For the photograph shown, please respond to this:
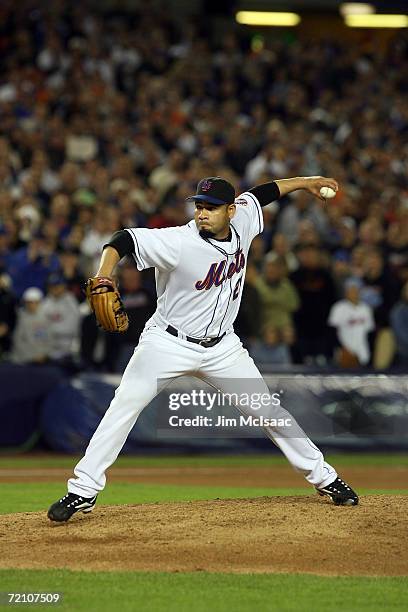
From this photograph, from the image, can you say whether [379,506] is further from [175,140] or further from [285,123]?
[285,123]

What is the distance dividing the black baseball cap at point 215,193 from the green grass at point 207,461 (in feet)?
19.2

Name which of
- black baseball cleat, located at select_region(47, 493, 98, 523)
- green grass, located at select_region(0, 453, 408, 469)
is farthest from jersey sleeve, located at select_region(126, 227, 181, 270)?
green grass, located at select_region(0, 453, 408, 469)

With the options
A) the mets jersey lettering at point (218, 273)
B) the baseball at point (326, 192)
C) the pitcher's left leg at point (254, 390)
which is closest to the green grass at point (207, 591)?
the pitcher's left leg at point (254, 390)

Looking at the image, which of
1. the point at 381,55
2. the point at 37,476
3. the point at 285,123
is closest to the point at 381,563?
the point at 37,476

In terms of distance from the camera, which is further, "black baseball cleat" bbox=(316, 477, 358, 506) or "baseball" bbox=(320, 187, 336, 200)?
"baseball" bbox=(320, 187, 336, 200)

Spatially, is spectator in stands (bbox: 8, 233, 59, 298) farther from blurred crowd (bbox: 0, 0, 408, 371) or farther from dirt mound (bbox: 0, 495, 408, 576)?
dirt mound (bbox: 0, 495, 408, 576)

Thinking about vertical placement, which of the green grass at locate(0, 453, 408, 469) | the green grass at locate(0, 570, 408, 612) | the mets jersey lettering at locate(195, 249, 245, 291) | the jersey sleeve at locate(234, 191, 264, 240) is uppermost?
the jersey sleeve at locate(234, 191, 264, 240)

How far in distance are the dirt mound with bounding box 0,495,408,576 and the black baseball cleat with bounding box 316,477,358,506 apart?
0.07 meters

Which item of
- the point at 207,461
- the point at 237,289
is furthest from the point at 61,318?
the point at 237,289

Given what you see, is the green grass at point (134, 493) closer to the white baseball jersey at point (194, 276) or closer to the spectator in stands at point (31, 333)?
the white baseball jersey at point (194, 276)

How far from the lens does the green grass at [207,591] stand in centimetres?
543

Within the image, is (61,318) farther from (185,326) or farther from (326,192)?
(185,326)

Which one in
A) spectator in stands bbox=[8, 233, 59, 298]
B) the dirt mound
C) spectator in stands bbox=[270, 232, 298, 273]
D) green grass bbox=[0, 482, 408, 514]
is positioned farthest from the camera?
spectator in stands bbox=[270, 232, 298, 273]

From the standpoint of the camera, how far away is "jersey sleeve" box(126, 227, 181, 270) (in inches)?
270
